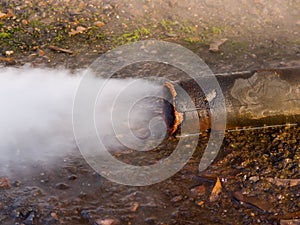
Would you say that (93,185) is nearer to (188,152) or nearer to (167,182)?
(167,182)

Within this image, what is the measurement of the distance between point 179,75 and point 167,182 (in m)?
1.99

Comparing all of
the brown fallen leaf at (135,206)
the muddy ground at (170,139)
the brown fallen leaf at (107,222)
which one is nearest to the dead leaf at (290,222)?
the muddy ground at (170,139)

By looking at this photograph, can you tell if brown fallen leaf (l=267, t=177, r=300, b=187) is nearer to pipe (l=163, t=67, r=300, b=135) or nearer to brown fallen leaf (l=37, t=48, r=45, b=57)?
pipe (l=163, t=67, r=300, b=135)

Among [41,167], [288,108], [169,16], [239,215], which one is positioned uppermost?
[169,16]

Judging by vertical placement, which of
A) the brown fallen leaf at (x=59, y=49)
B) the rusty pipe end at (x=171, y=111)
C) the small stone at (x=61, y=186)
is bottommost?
the small stone at (x=61, y=186)

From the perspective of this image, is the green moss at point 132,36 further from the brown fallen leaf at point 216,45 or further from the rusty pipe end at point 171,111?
the rusty pipe end at point 171,111

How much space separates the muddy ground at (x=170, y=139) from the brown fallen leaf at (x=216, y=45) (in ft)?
0.12

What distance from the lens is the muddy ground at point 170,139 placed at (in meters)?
3.87

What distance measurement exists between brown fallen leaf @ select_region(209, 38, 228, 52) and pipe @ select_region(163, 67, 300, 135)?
67.1 inches

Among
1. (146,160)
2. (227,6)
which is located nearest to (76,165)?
(146,160)

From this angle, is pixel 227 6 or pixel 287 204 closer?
pixel 287 204

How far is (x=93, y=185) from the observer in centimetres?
417

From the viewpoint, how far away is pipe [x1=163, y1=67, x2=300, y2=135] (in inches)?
180

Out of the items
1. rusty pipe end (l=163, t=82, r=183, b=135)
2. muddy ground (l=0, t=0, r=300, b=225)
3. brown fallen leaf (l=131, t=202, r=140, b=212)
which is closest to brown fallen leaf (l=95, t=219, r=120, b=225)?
muddy ground (l=0, t=0, r=300, b=225)
